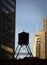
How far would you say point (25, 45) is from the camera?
89438 mm

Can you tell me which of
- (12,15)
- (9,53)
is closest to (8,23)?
(12,15)

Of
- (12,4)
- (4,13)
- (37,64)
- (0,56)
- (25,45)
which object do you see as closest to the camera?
(37,64)

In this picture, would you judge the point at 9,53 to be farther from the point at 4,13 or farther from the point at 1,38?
the point at 4,13

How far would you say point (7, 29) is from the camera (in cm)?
13275

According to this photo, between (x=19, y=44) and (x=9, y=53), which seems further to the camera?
(x=9, y=53)

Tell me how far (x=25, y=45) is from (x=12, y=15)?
50665mm

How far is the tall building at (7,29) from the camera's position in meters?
127

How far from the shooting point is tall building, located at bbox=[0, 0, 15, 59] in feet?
418

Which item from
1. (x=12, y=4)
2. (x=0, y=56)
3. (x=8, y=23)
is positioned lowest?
(x=0, y=56)

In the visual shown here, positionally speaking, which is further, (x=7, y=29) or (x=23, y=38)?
(x=7, y=29)

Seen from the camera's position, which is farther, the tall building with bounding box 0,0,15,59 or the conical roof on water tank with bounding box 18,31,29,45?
the tall building with bounding box 0,0,15,59

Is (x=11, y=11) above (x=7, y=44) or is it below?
above

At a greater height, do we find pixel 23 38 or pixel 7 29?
pixel 7 29

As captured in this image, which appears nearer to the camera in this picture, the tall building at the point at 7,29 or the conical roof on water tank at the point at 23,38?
the conical roof on water tank at the point at 23,38
